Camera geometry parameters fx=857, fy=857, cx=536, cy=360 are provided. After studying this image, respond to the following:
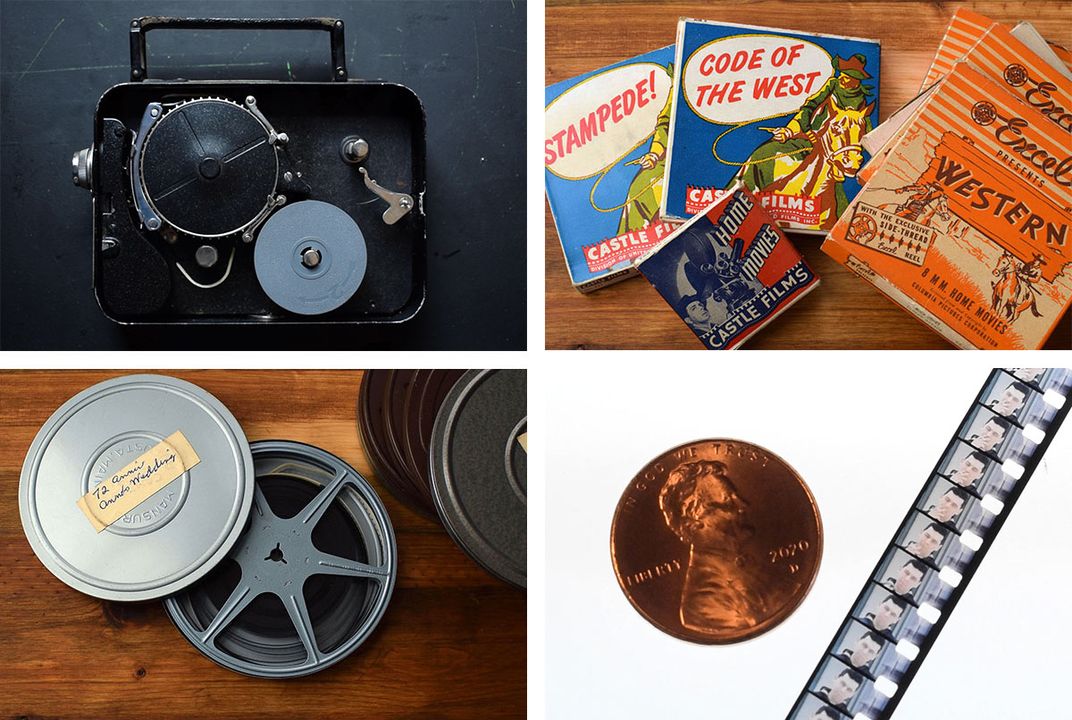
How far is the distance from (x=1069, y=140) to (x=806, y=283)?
343 mm

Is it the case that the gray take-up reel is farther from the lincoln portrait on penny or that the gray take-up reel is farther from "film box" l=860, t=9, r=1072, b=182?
"film box" l=860, t=9, r=1072, b=182

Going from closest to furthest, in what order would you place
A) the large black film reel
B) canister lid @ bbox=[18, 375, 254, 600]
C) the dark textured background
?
canister lid @ bbox=[18, 375, 254, 600]
the large black film reel
the dark textured background

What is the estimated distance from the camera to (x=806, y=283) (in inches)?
40.1

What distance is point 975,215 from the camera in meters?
0.99

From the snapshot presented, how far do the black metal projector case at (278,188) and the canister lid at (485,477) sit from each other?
0.63ft

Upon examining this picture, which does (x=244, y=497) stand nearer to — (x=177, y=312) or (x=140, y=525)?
(x=140, y=525)

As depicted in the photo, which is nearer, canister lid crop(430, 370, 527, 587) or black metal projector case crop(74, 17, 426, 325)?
canister lid crop(430, 370, 527, 587)

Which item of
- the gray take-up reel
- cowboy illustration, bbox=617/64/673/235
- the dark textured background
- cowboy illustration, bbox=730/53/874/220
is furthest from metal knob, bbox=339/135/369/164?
cowboy illustration, bbox=730/53/874/220

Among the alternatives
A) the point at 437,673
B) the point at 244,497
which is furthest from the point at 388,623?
the point at 244,497

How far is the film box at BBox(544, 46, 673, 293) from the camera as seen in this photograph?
1.04m

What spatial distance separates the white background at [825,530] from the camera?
0.91m

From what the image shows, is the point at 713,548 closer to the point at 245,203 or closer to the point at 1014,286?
the point at 1014,286

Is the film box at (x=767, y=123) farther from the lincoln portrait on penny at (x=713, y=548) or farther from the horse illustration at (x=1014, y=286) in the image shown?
the lincoln portrait on penny at (x=713, y=548)

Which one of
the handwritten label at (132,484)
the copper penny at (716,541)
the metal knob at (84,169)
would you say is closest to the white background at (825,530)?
the copper penny at (716,541)
